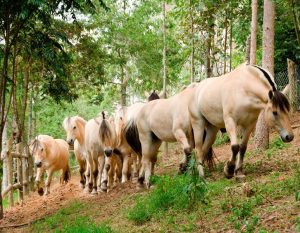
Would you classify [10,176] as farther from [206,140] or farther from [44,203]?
[206,140]

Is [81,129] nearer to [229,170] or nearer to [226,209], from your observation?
[229,170]

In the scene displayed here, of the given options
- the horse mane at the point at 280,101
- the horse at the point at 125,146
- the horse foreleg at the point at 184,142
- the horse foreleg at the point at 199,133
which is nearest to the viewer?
the horse mane at the point at 280,101

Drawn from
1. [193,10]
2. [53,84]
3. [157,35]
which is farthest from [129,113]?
[157,35]

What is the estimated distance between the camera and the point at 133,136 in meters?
11.6

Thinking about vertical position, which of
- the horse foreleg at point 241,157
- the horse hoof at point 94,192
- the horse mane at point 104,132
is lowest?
the horse hoof at point 94,192

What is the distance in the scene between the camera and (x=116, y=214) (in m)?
8.66

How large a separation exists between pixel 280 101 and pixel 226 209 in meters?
2.31

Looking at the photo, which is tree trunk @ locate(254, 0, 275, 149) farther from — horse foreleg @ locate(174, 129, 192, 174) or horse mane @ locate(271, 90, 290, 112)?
horse mane @ locate(271, 90, 290, 112)

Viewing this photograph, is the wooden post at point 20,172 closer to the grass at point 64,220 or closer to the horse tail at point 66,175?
the horse tail at point 66,175

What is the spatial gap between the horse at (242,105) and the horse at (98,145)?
140 inches

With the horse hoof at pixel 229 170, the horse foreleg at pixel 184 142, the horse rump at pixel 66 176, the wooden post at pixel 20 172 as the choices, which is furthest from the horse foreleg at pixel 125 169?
the horse rump at pixel 66 176

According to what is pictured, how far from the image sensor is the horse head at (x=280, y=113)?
25.6 feet

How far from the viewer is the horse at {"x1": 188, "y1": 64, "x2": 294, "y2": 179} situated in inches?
311

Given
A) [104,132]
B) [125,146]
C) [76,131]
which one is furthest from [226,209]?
[76,131]
